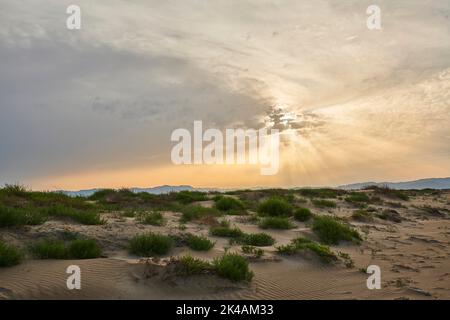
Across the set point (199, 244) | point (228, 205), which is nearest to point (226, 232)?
point (199, 244)

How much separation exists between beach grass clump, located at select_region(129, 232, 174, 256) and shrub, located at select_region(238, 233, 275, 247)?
262cm

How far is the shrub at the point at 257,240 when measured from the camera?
10.4 meters

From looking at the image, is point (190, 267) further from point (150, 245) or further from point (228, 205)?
point (228, 205)

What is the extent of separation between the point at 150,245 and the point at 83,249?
4.71 feet

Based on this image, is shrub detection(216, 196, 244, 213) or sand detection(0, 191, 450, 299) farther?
shrub detection(216, 196, 244, 213)

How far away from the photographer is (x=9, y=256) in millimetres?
6605

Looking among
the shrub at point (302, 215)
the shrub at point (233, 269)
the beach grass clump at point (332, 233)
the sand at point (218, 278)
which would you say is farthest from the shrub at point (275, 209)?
the shrub at point (233, 269)

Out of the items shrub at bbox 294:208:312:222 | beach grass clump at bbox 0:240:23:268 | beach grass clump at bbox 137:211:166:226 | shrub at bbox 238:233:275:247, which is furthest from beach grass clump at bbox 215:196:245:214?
beach grass clump at bbox 0:240:23:268

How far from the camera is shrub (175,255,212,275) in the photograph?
6730 millimetres

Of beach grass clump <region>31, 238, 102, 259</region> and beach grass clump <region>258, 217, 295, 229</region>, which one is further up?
beach grass clump <region>31, 238, 102, 259</region>

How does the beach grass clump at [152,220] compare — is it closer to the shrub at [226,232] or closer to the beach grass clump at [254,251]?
the shrub at [226,232]

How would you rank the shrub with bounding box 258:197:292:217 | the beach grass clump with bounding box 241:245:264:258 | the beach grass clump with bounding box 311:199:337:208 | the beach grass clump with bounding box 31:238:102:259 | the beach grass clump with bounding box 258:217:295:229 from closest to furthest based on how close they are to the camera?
the beach grass clump with bounding box 31:238:102:259 → the beach grass clump with bounding box 241:245:264:258 → the beach grass clump with bounding box 258:217:295:229 → the shrub with bounding box 258:197:292:217 → the beach grass clump with bounding box 311:199:337:208

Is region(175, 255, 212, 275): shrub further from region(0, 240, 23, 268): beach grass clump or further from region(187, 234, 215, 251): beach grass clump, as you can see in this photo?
region(0, 240, 23, 268): beach grass clump
